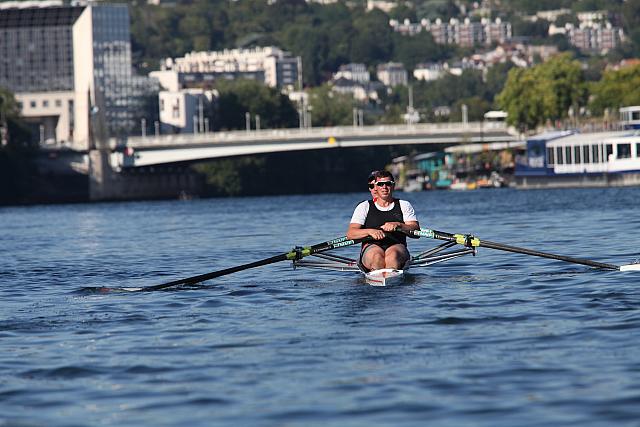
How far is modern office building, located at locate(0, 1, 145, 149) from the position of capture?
167 m

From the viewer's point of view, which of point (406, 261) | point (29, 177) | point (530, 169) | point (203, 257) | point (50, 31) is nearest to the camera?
point (406, 261)

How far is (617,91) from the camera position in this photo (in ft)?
474

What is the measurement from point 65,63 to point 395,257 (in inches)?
5934

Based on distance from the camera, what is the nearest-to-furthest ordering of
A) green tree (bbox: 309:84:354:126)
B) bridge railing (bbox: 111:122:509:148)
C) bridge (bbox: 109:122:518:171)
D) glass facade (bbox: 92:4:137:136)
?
bridge railing (bbox: 111:122:509:148) < bridge (bbox: 109:122:518:171) < glass facade (bbox: 92:4:137:136) < green tree (bbox: 309:84:354:126)

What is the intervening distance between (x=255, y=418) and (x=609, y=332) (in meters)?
5.34

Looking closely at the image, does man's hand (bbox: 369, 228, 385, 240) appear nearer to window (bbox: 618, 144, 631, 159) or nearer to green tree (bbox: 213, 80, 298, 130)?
window (bbox: 618, 144, 631, 159)

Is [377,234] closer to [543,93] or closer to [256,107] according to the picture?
[543,93]

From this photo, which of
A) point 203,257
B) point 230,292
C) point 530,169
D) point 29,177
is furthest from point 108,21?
point 230,292

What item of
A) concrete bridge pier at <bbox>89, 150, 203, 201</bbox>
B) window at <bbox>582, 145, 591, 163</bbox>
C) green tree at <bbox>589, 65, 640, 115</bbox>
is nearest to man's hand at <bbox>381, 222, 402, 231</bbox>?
window at <bbox>582, 145, 591, 163</bbox>

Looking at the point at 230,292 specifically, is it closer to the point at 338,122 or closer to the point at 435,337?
the point at 435,337

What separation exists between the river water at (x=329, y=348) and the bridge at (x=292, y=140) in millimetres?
89712

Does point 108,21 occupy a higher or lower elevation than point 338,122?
higher

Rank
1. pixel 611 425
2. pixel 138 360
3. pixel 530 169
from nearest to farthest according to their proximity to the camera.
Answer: pixel 611 425, pixel 138 360, pixel 530 169

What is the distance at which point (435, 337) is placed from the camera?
60.0 ft
